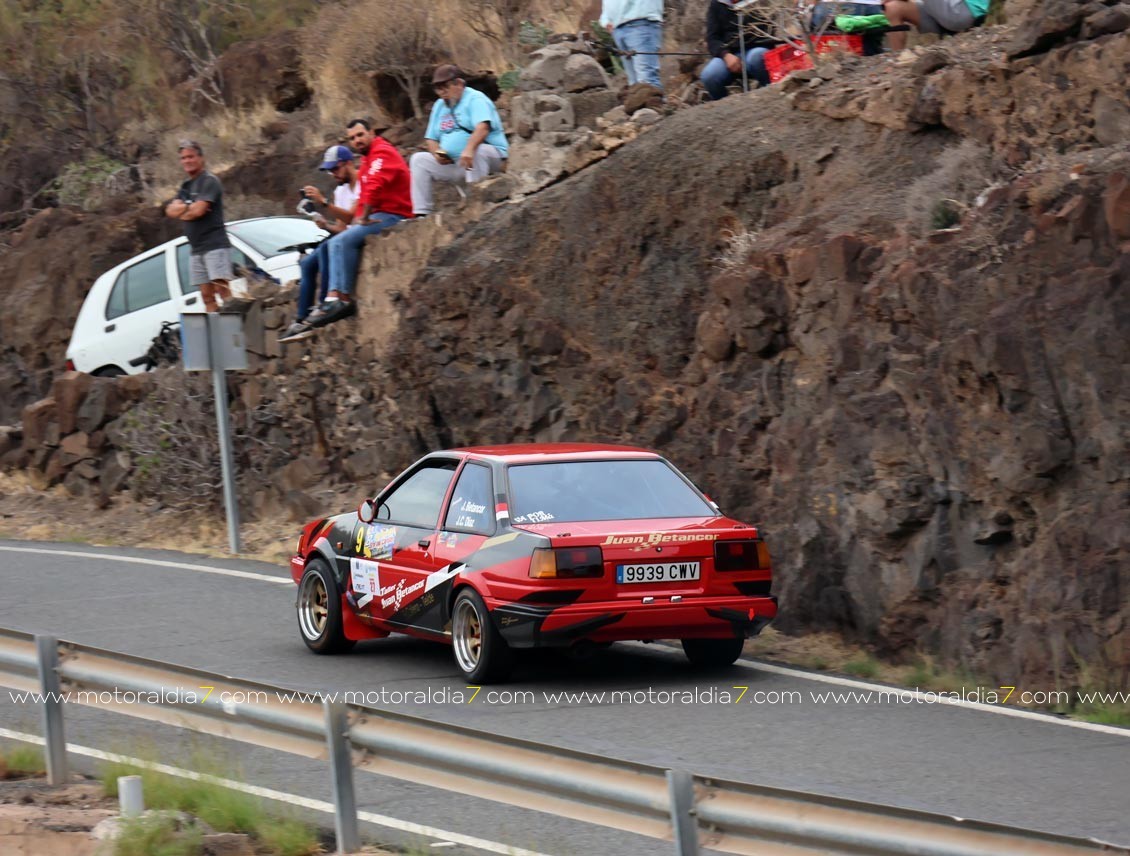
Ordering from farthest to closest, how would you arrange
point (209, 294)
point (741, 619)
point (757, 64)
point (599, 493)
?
1. point (209, 294)
2. point (757, 64)
3. point (599, 493)
4. point (741, 619)

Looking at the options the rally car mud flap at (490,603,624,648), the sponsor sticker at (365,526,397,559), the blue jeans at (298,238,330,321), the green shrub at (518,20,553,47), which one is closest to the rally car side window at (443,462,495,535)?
the sponsor sticker at (365,526,397,559)

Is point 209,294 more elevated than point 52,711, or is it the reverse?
point 209,294

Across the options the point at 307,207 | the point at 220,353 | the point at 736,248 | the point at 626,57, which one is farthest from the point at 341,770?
the point at 307,207

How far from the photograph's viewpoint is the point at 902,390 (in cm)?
1159

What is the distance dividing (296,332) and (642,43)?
17.0ft

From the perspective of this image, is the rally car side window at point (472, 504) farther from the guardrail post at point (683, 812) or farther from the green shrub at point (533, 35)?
the green shrub at point (533, 35)

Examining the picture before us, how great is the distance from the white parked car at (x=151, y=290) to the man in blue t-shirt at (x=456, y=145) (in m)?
2.19

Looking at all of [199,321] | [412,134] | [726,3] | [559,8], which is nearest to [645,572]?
[199,321]

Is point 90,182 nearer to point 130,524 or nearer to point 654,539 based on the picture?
point 130,524

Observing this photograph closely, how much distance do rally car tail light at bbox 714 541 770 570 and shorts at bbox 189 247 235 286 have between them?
11053mm

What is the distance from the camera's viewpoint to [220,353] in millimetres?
16984

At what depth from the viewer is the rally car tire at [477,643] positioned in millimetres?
9852

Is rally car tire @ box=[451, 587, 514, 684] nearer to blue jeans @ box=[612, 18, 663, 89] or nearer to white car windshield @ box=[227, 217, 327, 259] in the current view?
blue jeans @ box=[612, 18, 663, 89]

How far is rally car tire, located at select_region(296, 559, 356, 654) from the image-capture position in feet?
37.8
